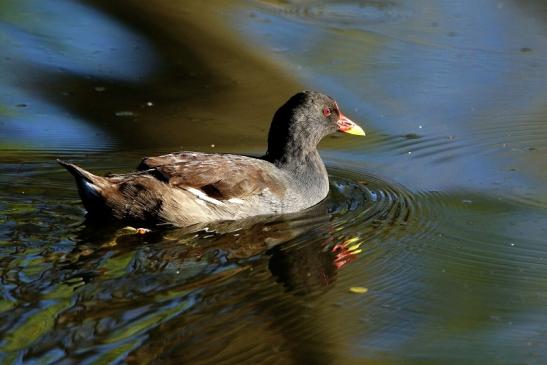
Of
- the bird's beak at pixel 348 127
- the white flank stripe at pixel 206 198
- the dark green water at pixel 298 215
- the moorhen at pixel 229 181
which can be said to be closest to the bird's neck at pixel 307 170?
the moorhen at pixel 229 181

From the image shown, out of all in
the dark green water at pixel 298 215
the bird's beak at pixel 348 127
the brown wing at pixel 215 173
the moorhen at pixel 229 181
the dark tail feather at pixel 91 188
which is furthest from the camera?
the bird's beak at pixel 348 127

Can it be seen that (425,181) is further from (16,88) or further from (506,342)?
(16,88)

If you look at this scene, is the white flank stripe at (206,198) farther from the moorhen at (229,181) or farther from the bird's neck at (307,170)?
the bird's neck at (307,170)

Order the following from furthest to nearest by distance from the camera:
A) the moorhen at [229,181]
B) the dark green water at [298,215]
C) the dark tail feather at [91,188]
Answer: the moorhen at [229,181]
the dark tail feather at [91,188]
the dark green water at [298,215]

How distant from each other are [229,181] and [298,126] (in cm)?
91

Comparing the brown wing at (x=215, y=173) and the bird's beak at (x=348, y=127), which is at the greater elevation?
the bird's beak at (x=348, y=127)

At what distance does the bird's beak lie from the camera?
8.59 meters

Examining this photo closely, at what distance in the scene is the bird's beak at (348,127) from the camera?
8.59 meters

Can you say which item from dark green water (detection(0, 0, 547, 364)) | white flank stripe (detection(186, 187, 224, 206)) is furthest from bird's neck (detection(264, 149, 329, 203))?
white flank stripe (detection(186, 187, 224, 206))

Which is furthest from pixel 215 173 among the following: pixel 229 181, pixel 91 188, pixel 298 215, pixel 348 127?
pixel 348 127

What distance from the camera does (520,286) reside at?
630 centimetres

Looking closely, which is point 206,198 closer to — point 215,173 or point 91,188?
point 215,173

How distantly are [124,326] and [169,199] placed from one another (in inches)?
77.9

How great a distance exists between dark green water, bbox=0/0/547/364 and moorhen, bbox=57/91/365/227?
0.19 metres
